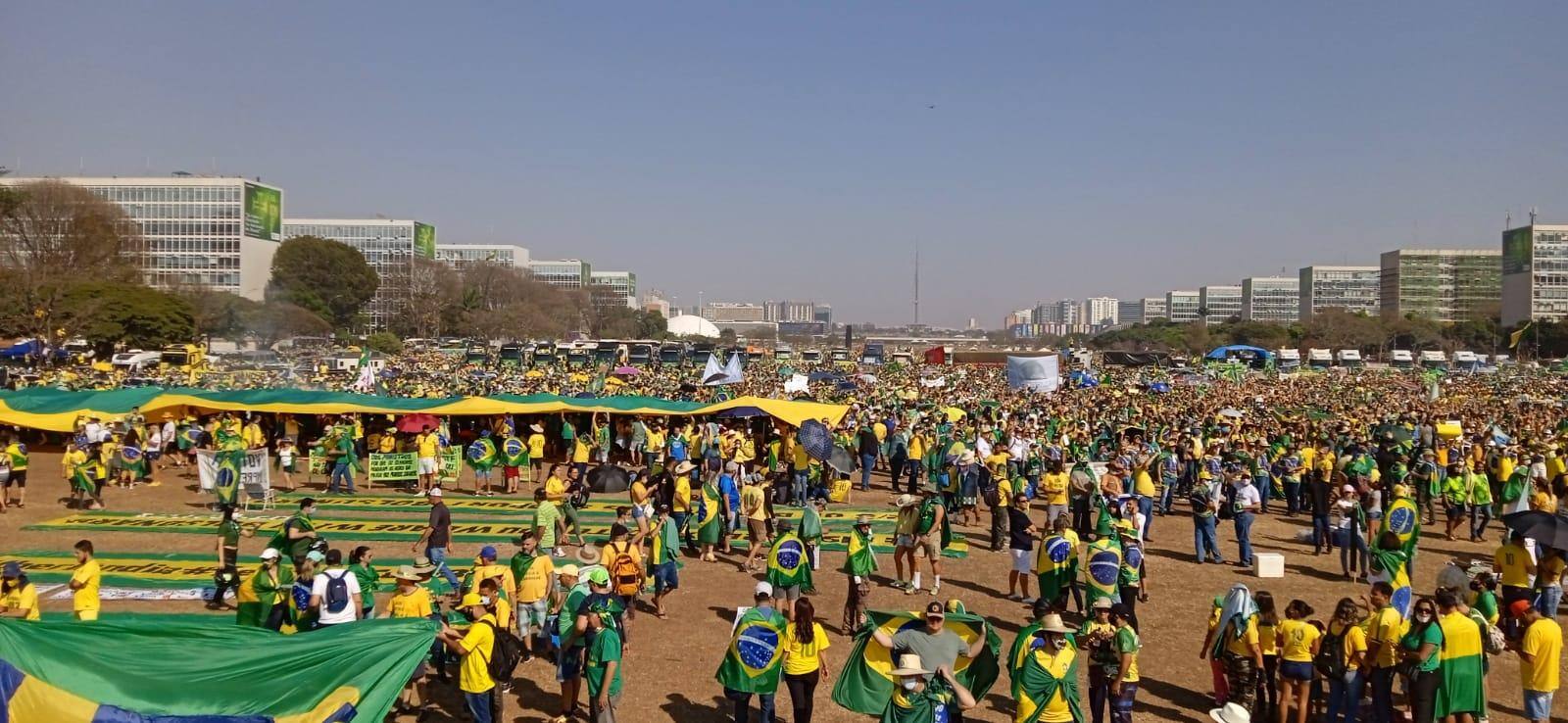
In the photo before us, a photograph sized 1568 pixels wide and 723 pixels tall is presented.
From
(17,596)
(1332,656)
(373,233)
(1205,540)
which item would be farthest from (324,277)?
(1332,656)

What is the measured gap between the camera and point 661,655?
9930 mm

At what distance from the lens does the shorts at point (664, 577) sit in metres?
11.3

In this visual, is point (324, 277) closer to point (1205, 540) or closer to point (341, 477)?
point (341, 477)

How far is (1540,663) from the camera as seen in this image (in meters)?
7.75

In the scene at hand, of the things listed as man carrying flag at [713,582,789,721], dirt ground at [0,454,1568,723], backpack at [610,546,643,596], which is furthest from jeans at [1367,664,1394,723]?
backpack at [610,546,643,596]

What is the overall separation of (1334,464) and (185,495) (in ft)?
66.3

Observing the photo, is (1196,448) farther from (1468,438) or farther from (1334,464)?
(1468,438)

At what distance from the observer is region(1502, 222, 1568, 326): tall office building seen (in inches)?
5128

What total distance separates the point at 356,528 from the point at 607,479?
13.6 ft

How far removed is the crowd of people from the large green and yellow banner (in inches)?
4476

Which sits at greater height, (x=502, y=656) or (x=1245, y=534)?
(x=502, y=656)

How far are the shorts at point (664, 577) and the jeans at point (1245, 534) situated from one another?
7.70 meters

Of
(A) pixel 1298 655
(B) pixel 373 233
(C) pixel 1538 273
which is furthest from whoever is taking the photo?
(B) pixel 373 233

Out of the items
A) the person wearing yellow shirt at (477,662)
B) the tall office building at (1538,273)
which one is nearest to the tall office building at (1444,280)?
the tall office building at (1538,273)
